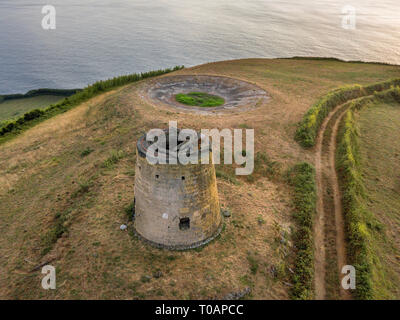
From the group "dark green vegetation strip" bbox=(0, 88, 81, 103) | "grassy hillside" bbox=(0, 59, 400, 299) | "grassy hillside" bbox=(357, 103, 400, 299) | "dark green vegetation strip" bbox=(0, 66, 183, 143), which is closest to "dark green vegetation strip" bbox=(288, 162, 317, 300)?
"grassy hillside" bbox=(0, 59, 400, 299)

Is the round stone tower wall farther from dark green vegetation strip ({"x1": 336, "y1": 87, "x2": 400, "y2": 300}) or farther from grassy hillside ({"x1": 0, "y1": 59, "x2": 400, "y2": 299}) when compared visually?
dark green vegetation strip ({"x1": 336, "y1": 87, "x2": 400, "y2": 300})

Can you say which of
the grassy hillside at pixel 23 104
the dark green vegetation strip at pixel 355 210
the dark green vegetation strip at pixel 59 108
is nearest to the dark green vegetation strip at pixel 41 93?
the grassy hillside at pixel 23 104

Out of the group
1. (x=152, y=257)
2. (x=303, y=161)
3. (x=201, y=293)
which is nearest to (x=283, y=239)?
(x=201, y=293)

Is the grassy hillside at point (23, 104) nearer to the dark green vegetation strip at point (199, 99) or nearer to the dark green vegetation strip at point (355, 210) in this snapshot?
the dark green vegetation strip at point (199, 99)

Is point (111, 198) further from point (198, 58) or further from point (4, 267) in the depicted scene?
point (198, 58)

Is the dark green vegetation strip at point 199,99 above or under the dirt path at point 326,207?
above

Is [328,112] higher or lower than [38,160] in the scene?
higher

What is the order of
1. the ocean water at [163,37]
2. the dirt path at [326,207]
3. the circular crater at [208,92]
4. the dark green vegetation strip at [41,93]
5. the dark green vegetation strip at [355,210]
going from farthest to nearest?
1. the ocean water at [163,37]
2. the dark green vegetation strip at [41,93]
3. the circular crater at [208,92]
4. the dirt path at [326,207]
5. the dark green vegetation strip at [355,210]
